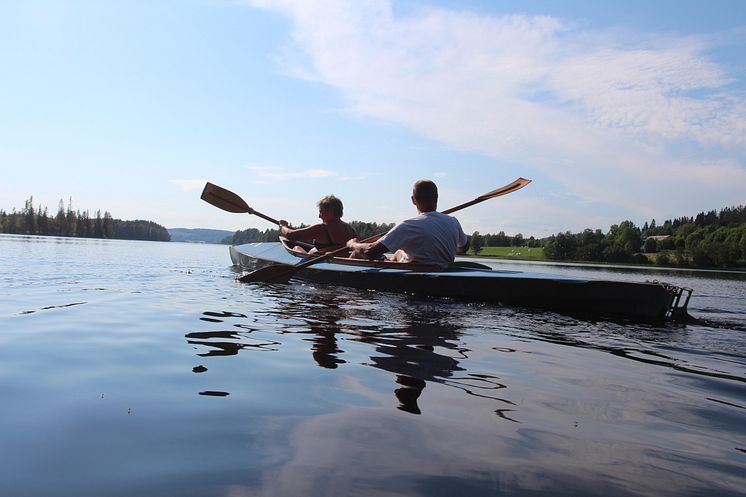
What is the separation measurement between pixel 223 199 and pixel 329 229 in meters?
3.92

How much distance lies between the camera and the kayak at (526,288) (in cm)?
623

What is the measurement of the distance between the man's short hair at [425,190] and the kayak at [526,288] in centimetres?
104

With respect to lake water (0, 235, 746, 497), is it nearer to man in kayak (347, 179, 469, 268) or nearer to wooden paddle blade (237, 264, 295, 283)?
man in kayak (347, 179, 469, 268)

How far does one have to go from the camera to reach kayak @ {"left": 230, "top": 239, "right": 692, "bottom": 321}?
6.23 m

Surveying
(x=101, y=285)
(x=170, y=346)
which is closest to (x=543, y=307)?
(x=170, y=346)

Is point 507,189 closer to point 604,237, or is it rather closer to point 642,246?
point 604,237

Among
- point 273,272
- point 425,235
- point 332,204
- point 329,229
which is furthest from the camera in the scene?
point 329,229

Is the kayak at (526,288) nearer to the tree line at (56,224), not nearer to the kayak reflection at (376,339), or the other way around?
the kayak reflection at (376,339)

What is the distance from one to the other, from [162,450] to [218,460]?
26cm

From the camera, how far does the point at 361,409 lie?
2516 mm

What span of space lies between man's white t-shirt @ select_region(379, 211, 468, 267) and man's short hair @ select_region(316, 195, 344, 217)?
8.01 feet

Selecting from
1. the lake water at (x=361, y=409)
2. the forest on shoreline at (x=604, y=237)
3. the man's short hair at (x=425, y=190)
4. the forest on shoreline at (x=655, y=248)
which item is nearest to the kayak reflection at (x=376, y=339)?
the lake water at (x=361, y=409)

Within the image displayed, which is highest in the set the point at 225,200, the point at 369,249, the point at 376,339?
the point at 225,200

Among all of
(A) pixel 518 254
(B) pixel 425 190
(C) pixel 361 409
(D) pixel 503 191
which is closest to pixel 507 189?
(D) pixel 503 191
